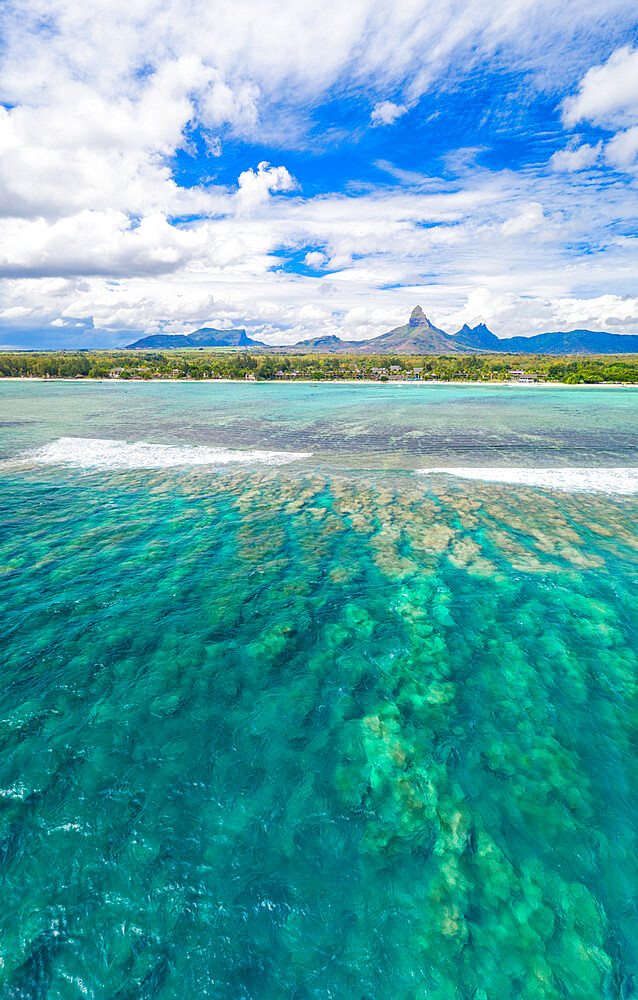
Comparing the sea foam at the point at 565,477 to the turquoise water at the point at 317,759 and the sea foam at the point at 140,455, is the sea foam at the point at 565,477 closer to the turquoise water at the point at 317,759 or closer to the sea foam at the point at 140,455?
the turquoise water at the point at 317,759

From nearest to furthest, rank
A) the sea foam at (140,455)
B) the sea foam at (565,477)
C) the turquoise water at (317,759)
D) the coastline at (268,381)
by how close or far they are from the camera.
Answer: the turquoise water at (317,759)
the sea foam at (565,477)
the sea foam at (140,455)
the coastline at (268,381)

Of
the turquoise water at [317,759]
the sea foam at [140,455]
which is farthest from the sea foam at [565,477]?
the sea foam at [140,455]

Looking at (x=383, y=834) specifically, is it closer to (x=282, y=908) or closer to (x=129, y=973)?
(x=282, y=908)

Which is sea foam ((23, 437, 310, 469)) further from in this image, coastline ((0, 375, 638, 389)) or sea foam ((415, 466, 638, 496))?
coastline ((0, 375, 638, 389))

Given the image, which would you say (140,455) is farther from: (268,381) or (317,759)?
(268,381)

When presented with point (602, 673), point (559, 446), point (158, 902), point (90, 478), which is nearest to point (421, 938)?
point (158, 902)
